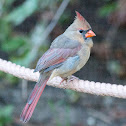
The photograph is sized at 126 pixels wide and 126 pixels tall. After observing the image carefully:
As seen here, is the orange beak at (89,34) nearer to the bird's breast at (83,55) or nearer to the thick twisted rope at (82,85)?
the bird's breast at (83,55)

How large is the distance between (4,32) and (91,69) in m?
1.73

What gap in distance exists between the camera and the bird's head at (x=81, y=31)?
8.72 ft

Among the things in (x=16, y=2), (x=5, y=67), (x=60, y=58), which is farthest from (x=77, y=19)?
(x=16, y=2)

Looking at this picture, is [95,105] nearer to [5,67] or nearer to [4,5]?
[4,5]

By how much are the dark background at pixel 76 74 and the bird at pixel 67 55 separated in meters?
0.78

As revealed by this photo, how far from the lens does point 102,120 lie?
416 centimetres

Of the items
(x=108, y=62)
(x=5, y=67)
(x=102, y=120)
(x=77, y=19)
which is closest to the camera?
(x=5, y=67)

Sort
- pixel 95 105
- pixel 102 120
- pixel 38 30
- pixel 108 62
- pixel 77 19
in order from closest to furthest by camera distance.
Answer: pixel 77 19, pixel 38 30, pixel 102 120, pixel 95 105, pixel 108 62

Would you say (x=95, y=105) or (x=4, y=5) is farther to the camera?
(x=95, y=105)

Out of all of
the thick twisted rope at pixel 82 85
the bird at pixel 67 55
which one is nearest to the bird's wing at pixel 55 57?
the bird at pixel 67 55

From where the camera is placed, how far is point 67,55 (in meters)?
2.55

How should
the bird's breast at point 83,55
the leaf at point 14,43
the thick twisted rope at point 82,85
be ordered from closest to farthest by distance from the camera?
the thick twisted rope at point 82,85
the bird's breast at point 83,55
the leaf at point 14,43

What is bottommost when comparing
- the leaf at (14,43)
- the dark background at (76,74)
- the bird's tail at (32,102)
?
the dark background at (76,74)

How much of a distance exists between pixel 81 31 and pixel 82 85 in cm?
72
